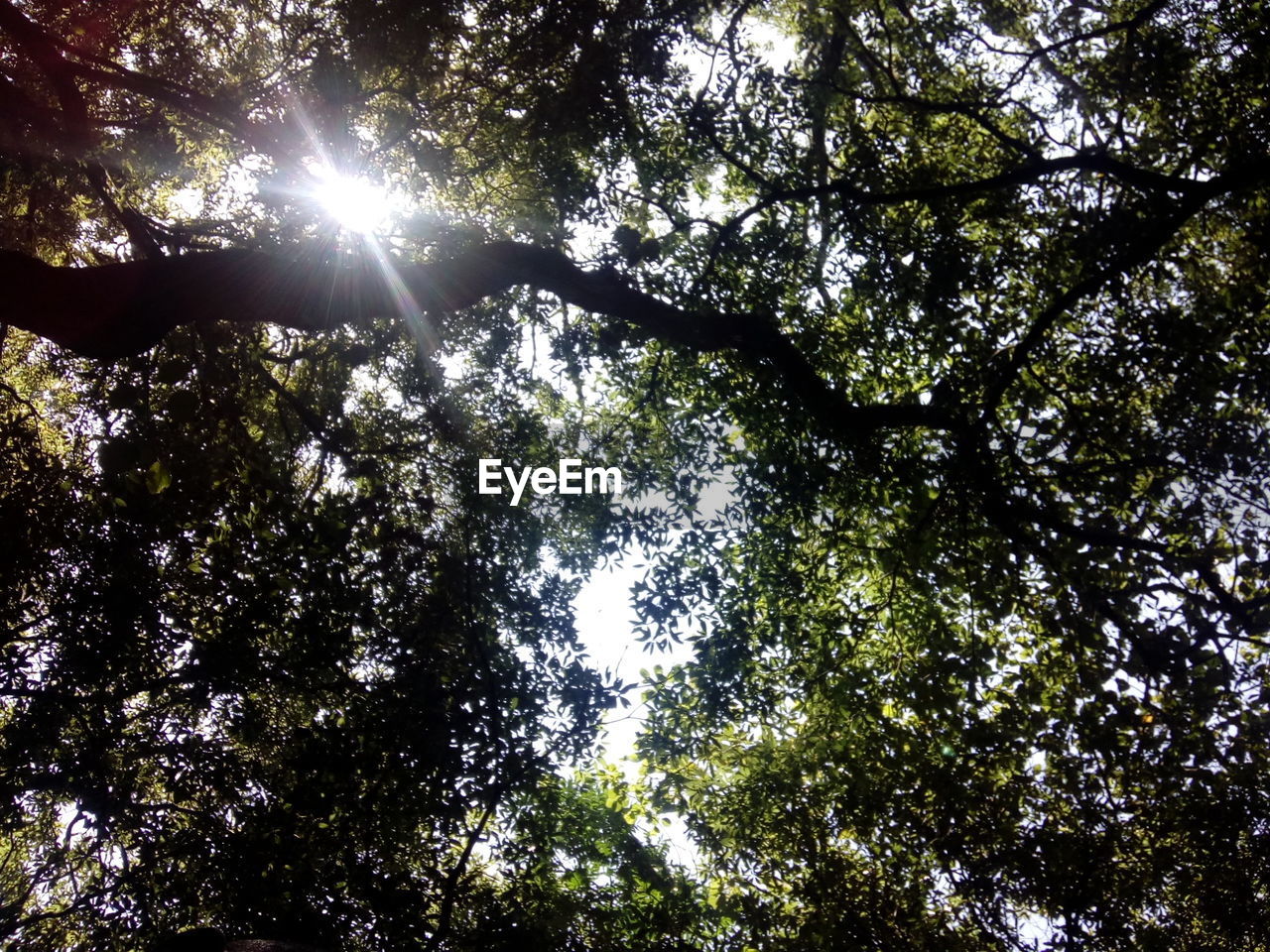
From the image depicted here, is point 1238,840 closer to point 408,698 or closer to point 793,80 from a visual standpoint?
point 408,698

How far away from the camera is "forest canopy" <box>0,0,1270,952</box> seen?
7.38 m

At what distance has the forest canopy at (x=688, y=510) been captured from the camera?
738 cm

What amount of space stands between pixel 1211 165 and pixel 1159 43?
1.43 meters

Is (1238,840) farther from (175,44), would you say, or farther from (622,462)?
(175,44)

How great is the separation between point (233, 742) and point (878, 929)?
7.17 metres

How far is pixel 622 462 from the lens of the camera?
10.0m

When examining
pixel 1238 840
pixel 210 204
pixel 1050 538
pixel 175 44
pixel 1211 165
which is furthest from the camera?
pixel 210 204

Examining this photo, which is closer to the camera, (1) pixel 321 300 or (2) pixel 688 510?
(1) pixel 321 300

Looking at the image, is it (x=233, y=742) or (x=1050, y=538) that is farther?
(x=233, y=742)

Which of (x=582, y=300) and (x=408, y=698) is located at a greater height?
(x=582, y=300)

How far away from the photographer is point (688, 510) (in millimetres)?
9445

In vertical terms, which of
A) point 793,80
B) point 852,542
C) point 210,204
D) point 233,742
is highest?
point 210,204

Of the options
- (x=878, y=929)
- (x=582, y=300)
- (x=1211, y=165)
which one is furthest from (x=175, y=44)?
(x=878, y=929)

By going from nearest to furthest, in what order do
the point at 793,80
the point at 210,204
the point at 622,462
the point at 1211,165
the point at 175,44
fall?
the point at 1211,165, the point at 793,80, the point at 622,462, the point at 175,44, the point at 210,204
